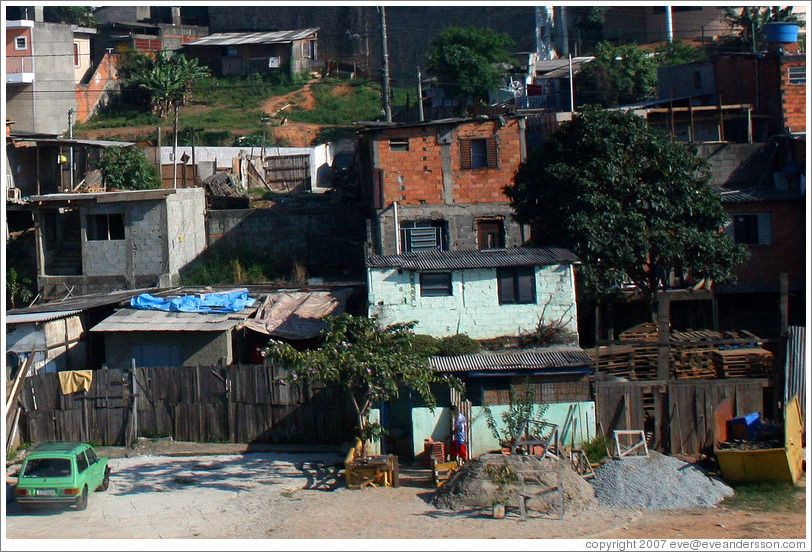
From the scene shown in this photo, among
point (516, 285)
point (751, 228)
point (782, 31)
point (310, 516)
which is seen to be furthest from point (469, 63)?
point (310, 516)

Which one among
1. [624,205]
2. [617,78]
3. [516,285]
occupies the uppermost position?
[617,78]

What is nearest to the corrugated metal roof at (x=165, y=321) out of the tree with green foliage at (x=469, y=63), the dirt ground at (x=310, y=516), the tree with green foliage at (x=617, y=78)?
the dirt ground at (x=310, y=516)

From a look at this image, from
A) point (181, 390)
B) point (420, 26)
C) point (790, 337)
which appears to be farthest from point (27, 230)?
point (420, 26)

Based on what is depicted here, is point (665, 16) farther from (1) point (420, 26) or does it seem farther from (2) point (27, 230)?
(2) point (27, 230)

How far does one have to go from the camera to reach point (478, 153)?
90.1ft

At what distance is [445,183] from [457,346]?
30.9 ft

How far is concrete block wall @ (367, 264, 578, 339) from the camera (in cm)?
1952

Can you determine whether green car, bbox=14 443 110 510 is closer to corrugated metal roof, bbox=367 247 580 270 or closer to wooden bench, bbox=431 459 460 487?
wooden bench, bbox=431 459 460 487

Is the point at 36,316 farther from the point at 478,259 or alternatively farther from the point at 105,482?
the point at 478,259

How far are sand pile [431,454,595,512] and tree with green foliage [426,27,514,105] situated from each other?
87.4 feet

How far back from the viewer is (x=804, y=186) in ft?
85.5

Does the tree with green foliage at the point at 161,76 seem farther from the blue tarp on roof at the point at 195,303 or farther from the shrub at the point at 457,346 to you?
the shrub at the point at 457,346

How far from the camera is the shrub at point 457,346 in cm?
1875

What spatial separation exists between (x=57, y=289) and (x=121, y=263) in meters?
2.02
